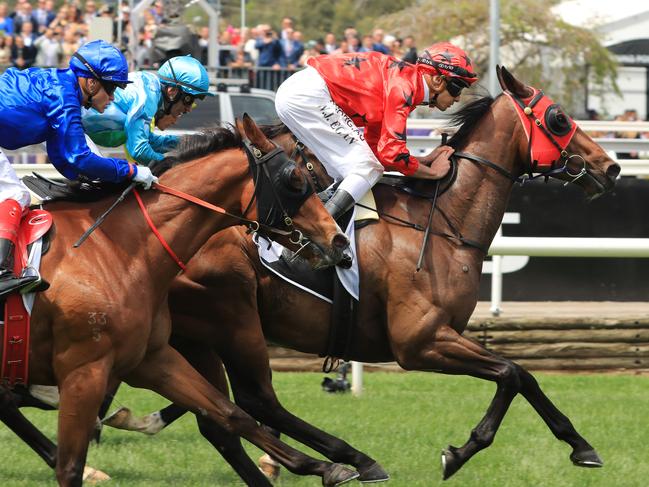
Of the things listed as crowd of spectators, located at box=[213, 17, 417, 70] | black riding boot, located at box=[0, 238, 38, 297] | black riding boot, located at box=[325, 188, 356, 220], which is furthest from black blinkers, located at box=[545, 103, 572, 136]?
crowd of spectators, located at box=[213, 17, 417, 70]

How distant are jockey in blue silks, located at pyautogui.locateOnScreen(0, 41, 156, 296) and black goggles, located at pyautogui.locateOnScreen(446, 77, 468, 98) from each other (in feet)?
5.78

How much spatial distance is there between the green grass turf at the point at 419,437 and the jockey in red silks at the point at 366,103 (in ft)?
5.25

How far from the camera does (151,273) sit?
194 inches

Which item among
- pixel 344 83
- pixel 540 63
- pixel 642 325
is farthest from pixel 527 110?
pixel 540 63

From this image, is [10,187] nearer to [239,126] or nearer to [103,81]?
[103,81]

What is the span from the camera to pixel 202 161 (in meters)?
5.13

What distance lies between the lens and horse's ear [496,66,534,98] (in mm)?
6141

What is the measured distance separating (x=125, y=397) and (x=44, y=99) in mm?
3743

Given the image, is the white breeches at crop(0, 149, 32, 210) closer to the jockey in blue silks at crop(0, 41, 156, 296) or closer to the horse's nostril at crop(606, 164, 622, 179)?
the jockey in blue silks at crop(0, 41, 156, 296)

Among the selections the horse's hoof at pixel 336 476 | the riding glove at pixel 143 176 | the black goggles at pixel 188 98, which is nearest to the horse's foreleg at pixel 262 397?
the horse's hoof at pixel 336 476

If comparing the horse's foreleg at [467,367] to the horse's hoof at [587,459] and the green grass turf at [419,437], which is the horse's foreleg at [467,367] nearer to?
the green grass turf at [419,437]

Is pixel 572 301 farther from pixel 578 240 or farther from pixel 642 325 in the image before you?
pixel 578 240

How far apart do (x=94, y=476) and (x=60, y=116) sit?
203cm

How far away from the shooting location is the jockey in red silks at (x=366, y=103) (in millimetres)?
5766
